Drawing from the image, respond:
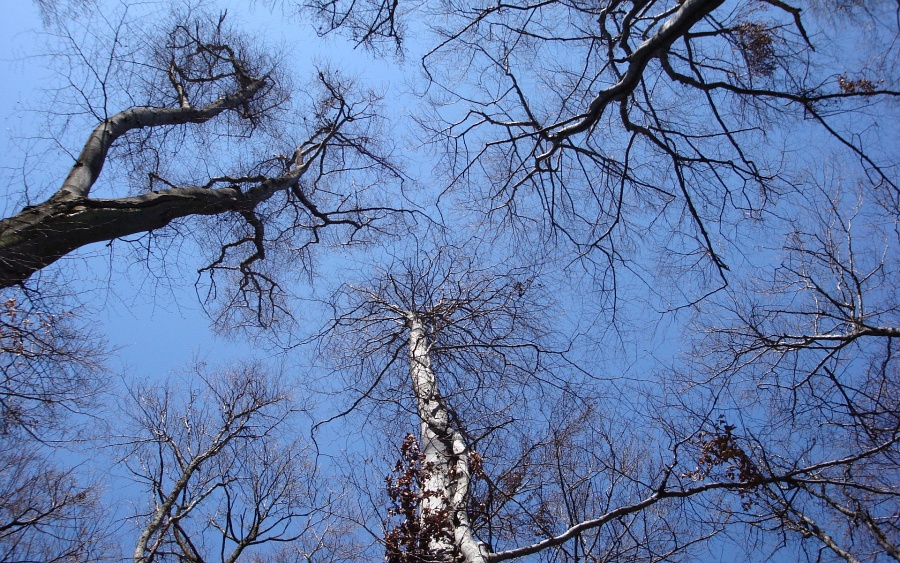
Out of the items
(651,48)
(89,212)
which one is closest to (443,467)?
(651,48)

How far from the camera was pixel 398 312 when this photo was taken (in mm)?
6867

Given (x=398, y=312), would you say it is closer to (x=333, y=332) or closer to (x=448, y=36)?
(x=333, y=332)

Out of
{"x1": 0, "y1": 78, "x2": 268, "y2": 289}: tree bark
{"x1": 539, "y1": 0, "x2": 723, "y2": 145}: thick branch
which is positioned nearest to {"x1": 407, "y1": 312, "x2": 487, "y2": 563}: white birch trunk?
{"x1": 539, "y1": 0, "x2": 723, "y2": 145}: thick branch

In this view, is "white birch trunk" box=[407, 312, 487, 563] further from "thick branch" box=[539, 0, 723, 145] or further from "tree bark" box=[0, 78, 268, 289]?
"tree bark" box=[0, 78, 268, 289]

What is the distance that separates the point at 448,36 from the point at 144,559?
23.3 feet

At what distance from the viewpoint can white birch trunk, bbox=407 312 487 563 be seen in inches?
152

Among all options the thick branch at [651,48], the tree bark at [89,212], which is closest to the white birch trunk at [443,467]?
the thick branch at [651,48]

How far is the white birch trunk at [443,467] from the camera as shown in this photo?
3857mm

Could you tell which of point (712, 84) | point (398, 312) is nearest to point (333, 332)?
point (398, 312)

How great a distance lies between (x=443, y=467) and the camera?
4.52 metres

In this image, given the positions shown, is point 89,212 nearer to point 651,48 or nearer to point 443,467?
point 443,467

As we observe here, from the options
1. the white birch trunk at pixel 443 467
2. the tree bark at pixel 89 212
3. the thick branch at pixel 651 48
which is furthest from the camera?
the tree bark at pixel 89 212

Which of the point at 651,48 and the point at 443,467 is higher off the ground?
the point at 651,48

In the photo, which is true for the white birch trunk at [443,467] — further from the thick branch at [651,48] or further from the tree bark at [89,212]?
the tree bark at [89,212]
